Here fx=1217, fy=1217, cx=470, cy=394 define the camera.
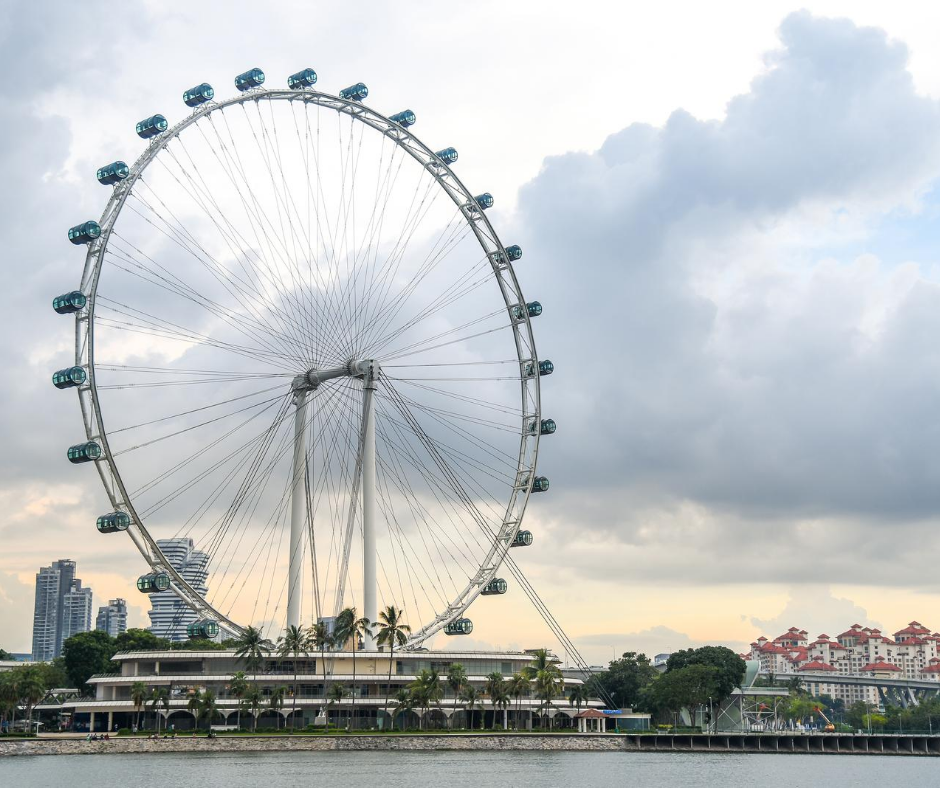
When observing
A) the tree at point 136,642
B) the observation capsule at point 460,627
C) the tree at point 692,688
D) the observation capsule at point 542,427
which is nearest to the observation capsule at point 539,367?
the observation capsule at point 542,427

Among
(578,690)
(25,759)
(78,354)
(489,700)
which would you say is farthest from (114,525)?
(578,690)

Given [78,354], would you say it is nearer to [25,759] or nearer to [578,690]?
[25,759]

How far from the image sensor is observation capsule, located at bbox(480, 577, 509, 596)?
426 ft

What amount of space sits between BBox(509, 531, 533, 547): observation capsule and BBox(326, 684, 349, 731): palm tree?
24.1m

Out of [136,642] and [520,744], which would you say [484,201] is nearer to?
[520,744]

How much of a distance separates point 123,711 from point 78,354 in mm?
50979

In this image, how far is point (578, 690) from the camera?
485 feet

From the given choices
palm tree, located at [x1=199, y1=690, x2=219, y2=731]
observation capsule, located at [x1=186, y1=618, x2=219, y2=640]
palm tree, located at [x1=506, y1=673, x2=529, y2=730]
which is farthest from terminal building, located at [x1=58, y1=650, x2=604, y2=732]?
observation capsule, located at [x1=186, y1=618, x2=219, y2=640]

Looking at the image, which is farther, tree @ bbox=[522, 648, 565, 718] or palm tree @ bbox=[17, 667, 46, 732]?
tree @ bbox=[522, 648, 565, 718]

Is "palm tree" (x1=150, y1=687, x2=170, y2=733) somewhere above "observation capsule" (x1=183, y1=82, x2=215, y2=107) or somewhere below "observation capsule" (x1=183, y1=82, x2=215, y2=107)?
below

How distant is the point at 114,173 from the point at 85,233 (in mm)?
5271

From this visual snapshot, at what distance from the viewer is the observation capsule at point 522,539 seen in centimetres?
13062

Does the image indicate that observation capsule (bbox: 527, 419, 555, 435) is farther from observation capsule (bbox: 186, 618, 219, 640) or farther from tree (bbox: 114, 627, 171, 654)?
tree (bbox: 114, 627, 171, 654)

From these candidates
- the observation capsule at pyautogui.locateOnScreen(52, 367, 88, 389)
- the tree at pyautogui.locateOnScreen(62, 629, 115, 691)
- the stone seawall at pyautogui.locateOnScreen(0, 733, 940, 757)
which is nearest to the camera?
the observation capsule at pyautogui.locateOnScreen(52, 367, 88, 389)
